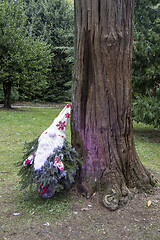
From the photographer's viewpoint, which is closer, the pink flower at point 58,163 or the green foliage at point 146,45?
the pink flower at point 58,163

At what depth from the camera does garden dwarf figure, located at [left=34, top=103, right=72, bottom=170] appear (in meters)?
3.18

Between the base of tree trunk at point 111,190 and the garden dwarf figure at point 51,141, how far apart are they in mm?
559

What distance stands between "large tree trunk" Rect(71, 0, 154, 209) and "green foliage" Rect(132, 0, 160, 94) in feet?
15.5

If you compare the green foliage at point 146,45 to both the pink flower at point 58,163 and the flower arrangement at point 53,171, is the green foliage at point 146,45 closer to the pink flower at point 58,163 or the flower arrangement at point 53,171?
the flower arrangement at point 53,171

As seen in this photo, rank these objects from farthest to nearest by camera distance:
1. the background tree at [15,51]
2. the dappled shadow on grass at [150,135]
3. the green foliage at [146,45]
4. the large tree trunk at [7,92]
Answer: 1. the large tree trunk at [7,92]
2. the background tree at [15,51]
3. the dappled shadow on grass at [150,135]
4. the green foliage at [146,45]

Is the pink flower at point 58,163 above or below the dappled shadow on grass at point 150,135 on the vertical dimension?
above

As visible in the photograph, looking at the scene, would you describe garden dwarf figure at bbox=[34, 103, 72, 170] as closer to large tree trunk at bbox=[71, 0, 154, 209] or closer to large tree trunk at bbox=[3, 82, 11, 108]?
large tree trunk at bbox=[71, 0, 154, 209]

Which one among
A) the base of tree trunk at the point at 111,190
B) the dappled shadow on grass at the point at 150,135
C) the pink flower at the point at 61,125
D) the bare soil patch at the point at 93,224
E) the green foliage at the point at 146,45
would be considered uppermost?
the green foliage at the point at 146,45

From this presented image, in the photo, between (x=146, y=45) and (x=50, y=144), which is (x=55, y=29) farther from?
(x=50, y=144)

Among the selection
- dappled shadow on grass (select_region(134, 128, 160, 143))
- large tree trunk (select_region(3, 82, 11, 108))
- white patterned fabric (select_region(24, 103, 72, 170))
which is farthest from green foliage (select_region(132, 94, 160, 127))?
large tree trunk (select_region(3, 82, 11, 108))

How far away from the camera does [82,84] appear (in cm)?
338

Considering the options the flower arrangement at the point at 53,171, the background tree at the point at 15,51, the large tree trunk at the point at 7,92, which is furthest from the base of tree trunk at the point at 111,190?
the large tree trunk at the point at 7,92

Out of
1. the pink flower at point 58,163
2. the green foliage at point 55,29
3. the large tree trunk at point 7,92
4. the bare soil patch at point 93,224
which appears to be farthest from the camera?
the green foliage at point 55,29

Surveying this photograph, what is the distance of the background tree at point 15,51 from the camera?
15136 mm
